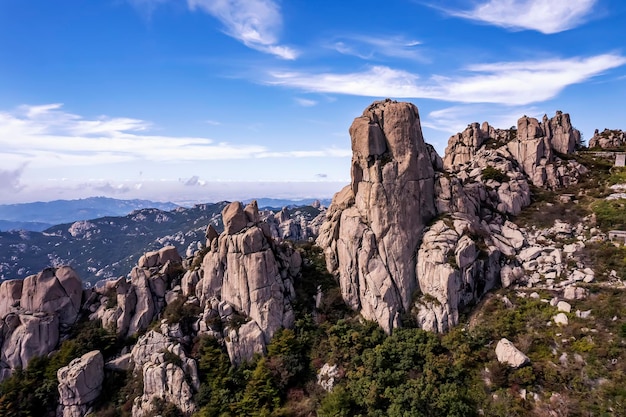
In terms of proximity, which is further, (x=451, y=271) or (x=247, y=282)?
(x=247, y=282)

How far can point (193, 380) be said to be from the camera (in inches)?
1510

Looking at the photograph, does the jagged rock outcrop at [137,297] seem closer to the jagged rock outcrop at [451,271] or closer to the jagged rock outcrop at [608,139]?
the jagged rock outcrop at [451,271]

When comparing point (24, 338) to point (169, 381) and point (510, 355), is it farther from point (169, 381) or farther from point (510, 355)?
point (510, 355)

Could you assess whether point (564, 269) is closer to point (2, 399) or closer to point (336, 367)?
point (336, 367)

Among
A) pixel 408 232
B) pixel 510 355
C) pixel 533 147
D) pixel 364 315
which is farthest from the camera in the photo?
pixel 533 147

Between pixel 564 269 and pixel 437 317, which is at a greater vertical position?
pixel 564 269

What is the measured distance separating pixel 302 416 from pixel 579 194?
55367mm

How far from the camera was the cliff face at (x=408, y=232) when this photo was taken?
4047cm

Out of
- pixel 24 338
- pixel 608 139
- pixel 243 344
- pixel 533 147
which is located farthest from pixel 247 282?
pixel 608 139

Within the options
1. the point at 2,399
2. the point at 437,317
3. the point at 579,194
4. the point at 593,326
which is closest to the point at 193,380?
the point at 2,399

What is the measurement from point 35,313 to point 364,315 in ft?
139

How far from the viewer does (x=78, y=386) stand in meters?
38.4

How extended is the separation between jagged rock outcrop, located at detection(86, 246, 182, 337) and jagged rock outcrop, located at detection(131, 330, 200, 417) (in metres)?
6.69

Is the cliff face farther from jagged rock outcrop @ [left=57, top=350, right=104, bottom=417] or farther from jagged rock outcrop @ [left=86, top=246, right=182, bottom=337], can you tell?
jagged rock outcrop @ [left=57, top=350, right=104, bottom=417]
